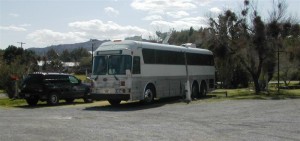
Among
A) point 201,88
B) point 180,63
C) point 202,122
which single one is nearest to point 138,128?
point 202,122

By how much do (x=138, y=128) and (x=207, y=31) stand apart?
23657mm

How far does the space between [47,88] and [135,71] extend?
5.67 m

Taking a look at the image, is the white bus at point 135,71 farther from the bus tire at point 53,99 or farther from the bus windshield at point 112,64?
the bus tire at point 53,99

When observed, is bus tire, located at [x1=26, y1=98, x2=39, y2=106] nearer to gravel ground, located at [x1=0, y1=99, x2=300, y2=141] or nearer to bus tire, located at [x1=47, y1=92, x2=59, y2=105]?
bus tire, located at [x1=47, y1=92, x2=59, y2=105]

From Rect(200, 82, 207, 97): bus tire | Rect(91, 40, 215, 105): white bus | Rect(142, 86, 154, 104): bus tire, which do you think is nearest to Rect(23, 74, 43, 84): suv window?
Rect(91, 40, 215, 105): white bus

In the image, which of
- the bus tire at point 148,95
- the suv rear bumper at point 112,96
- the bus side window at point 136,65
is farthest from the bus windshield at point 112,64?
the bus tire at point 148,95

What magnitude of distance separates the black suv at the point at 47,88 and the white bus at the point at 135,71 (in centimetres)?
342

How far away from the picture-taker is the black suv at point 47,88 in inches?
966

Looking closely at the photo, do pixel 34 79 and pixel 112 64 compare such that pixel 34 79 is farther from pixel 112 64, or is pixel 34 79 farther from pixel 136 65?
pixel 136 65

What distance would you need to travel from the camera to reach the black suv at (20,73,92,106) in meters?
24.5

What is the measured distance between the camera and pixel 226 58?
34781mm

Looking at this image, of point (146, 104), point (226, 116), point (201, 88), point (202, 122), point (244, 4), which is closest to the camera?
point (202, 122)

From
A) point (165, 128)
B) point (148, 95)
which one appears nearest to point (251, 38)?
point (148, 95)

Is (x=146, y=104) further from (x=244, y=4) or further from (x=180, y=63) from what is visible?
(x=244, y=4)
